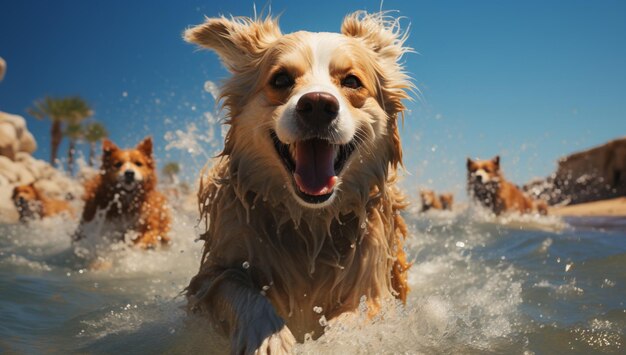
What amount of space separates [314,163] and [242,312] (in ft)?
3.06

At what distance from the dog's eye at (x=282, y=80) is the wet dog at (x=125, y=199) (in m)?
5.34

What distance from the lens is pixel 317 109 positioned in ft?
10.1

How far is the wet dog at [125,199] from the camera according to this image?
8.31 meters

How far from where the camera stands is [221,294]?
308 centimetres

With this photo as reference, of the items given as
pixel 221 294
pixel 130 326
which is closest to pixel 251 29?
pixel 221 294

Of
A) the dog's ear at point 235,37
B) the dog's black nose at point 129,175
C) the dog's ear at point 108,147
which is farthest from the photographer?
the dog's ear at point 108,147

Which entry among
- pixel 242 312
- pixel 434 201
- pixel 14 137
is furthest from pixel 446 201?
pixel 14 137

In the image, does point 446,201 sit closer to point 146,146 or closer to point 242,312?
point 146,146

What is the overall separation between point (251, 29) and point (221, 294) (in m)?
1.85

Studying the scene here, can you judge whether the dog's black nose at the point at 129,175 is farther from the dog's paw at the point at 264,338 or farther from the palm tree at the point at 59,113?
the palm tree at the point at 59,113

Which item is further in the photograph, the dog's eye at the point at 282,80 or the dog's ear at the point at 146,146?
the dog's ear at the point at 146,146

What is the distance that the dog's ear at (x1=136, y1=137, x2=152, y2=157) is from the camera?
866 centimetres

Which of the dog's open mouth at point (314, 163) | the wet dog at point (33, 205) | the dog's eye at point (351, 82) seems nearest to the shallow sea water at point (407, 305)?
the dog's open mouth at point (314, 163)

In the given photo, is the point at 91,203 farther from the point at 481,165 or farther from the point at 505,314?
the point at 481,165
